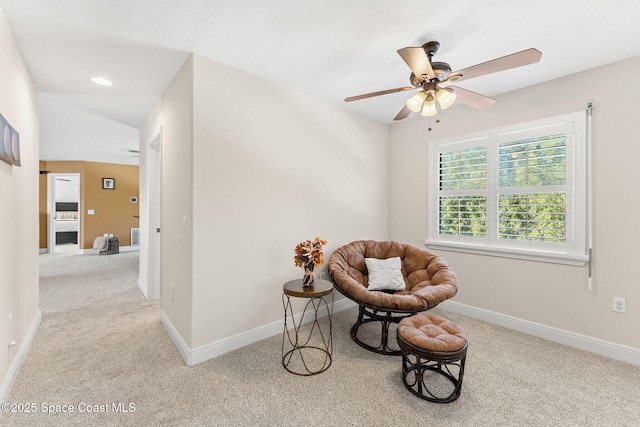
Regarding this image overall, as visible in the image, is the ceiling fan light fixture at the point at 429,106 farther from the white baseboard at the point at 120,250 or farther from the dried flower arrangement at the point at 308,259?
the white baseboard at the point at 120,250

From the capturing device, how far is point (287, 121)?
9.30 ft

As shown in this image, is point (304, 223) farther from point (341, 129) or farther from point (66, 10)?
point (66, 10)

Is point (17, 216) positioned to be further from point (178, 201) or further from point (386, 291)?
point (386, 291)

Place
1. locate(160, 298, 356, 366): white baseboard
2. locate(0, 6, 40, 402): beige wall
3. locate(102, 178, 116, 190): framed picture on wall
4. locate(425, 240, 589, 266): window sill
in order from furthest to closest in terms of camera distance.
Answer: locate(102, 178, 116, 190): framed picture on wall < locate(425, 240, 589, 266): window sill < locate(160, 298, 356, 366): white baseboard < locate(0, 6, 40, 402): beige wall

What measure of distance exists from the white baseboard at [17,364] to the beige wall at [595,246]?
395 cm

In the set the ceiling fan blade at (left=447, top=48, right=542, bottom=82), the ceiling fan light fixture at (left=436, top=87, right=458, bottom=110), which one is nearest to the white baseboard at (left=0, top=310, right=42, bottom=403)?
the ceiling fan light fixture at (left=436, top=87, right=458, bottom=110)

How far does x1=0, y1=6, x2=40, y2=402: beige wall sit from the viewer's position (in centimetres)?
177

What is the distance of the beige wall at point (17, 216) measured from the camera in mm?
1771

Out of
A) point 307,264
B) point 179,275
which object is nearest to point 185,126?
point 179,275

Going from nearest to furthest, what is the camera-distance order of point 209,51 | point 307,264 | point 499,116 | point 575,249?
point 209,51, point 307,264, point 575,249, point 499,116

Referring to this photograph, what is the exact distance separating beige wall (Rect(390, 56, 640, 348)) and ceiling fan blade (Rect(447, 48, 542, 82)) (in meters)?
1.42

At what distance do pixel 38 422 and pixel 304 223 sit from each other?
2.29m

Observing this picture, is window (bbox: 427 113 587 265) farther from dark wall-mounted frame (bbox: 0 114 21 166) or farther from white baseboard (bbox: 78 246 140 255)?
white baseboard (bbox: 78 246 140 255)

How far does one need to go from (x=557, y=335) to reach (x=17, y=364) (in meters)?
4.45
